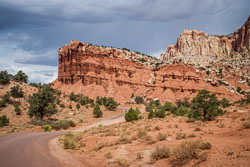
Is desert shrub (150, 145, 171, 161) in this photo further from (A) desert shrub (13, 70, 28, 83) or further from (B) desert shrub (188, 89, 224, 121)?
(A) desert shrub (13, 70, 28, 83)

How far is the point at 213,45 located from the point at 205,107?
13928cm

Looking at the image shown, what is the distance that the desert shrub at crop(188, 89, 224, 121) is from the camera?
18609 millimetres

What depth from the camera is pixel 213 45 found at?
136 m

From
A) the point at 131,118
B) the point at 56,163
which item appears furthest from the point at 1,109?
the point at 56,163

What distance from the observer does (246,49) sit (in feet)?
387

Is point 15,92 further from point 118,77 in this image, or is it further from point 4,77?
point 118,77

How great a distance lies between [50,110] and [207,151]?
30380 mm

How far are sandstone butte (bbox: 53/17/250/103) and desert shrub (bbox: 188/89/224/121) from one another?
189 feet

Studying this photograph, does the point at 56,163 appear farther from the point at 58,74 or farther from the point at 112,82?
the point at 58,74

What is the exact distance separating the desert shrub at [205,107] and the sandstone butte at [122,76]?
57.7 metres

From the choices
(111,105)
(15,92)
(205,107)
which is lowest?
(111,105)

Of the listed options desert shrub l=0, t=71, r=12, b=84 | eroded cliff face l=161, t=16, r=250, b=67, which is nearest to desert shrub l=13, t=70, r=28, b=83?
desert shrub l=0, t=71, r=12, b=84

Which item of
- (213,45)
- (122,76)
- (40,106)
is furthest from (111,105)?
Answer: (213,45)

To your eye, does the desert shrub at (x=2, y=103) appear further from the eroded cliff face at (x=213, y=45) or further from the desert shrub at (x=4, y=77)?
the eroded cliff face at (x=213, y=45)
